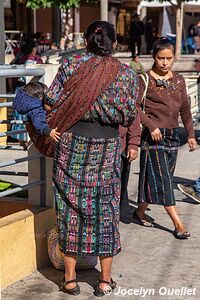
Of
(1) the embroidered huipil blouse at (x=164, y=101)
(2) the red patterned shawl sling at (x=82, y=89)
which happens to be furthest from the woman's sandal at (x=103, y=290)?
(1) the embroidered huipil blouse at (x=164, y=101)

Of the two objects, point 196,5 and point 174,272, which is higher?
point 196,5

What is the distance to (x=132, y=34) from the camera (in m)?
24.9

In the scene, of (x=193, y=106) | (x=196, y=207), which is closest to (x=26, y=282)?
(x=196, y=207)

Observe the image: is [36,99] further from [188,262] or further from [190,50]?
[190,50]

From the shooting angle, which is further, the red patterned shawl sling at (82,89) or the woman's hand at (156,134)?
the woman's hand at (156,134)

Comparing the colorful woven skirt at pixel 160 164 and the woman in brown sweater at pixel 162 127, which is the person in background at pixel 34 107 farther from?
the colorful woven skirt at pixel 160 164

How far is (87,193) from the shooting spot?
13.3 feet

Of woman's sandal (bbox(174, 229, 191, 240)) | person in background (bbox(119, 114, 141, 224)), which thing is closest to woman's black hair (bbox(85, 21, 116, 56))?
person in background (bbox(119, 114, 141, 224))

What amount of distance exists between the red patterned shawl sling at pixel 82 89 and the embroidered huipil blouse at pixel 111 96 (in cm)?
3

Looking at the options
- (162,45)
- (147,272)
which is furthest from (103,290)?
(162,45)

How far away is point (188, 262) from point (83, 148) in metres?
1.40

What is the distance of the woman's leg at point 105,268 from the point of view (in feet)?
13.8

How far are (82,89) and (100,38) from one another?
34 centimetres

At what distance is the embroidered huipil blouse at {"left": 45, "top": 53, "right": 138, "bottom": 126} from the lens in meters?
3.97
